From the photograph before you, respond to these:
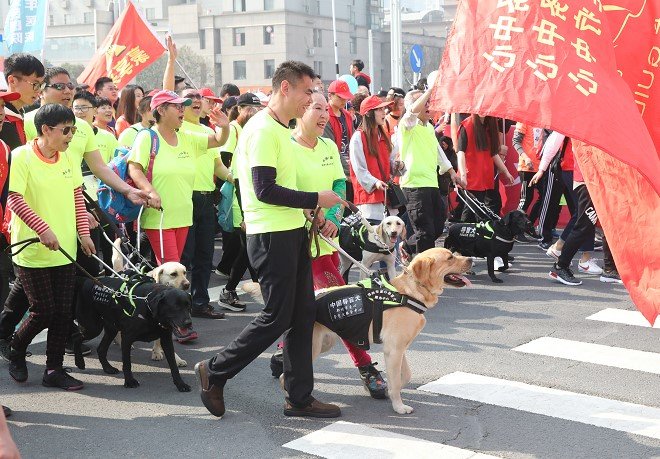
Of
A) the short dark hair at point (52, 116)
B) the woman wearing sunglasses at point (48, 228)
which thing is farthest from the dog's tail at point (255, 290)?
the short dark hair at point (52, 116)

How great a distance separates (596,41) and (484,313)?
451 cm

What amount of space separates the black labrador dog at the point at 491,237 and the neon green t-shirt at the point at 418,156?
0.91m

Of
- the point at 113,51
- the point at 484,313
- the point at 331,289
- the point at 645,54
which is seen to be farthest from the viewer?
the point at 113,51

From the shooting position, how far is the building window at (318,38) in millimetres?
81250

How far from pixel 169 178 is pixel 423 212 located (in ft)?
11.4

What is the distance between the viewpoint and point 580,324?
814 centimetres

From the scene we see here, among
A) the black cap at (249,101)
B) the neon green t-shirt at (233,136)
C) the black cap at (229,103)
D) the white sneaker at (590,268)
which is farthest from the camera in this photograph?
the black cap at (229,103)

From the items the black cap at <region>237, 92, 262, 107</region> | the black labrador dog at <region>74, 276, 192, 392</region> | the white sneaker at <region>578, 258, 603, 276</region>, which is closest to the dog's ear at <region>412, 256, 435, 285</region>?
the black labrador dog at <region>74, 276, 192, 392</region>

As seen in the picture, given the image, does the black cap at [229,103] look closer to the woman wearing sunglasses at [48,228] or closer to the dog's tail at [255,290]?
the woman wearing sunglasses at [48,228]

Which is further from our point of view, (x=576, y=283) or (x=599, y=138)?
(x=576, y=283)

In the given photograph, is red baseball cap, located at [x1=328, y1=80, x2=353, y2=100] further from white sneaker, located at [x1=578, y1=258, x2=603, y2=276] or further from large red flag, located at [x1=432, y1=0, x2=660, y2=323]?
large red flag, located at [x1=432, y1=0, x2=660, y2=323]

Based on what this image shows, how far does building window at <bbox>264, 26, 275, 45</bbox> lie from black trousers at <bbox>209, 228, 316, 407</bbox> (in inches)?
3016

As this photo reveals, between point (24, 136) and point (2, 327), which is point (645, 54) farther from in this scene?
point (2, 327)

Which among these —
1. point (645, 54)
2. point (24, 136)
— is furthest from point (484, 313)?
point (24, 136)
